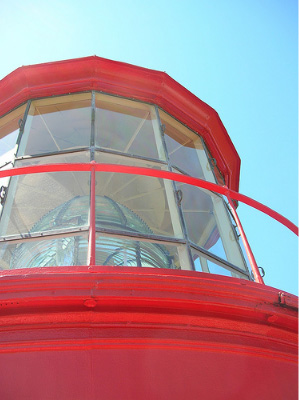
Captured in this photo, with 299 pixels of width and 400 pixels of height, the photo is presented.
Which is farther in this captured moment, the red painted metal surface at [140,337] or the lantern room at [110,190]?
the lantern room at [110,190]

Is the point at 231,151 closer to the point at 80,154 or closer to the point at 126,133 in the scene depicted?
the point at 126,133

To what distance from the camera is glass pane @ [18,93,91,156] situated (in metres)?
5.22

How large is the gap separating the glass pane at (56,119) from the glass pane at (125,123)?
16 centimetres

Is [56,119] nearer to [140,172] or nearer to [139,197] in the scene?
[139,197]

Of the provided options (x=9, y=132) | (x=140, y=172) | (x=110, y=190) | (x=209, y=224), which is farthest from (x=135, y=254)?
(x=9, y=132)

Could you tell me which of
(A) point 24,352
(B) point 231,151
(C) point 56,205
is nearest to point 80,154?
(C) point 56,205

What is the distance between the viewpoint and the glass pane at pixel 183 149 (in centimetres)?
530

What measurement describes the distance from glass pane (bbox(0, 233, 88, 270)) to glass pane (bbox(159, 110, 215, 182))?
1.95m

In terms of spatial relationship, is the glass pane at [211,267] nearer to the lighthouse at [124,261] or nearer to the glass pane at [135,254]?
the lighthouse at [124,261]

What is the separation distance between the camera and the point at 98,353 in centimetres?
211

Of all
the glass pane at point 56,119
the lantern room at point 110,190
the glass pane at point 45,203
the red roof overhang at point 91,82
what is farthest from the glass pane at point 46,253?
the red roof overhang at point 91,82

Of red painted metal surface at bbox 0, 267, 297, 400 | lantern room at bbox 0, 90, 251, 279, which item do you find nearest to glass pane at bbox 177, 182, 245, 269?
lantern room at bbox 0, 90, 251, 279

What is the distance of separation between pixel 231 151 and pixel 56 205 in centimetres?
239

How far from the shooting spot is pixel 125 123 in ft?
17.5
